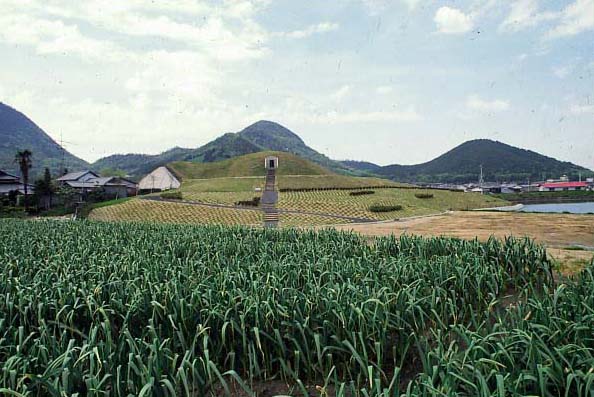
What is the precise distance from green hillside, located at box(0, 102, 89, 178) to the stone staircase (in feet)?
347

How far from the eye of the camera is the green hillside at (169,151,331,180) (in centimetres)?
8538

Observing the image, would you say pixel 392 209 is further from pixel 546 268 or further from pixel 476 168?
pixel 476 168

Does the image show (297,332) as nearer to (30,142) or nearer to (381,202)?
(381,202)

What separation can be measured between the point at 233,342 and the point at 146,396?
160 cm

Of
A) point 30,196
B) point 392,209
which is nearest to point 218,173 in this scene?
point 30,196

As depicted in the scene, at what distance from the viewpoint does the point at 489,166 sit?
443ft

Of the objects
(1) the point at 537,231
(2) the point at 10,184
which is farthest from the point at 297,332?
(2) the point at 10,184

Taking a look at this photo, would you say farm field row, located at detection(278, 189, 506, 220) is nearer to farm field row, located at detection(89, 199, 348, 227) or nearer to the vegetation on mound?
farm field row, located at detection(89, 199, 348, 227)

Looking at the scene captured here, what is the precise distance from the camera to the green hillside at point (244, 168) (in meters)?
85.4

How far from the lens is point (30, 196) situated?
54938mm

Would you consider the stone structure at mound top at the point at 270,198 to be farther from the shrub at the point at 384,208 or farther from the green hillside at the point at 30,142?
the green hillside at the point at 30,142

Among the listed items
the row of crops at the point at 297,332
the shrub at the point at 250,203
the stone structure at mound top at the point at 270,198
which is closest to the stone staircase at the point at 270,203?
the stone structure at mound top at the point at 270,198

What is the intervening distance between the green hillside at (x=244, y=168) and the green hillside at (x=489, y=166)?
5581 cm

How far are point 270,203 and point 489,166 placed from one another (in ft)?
356
